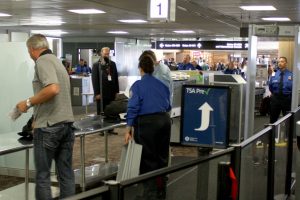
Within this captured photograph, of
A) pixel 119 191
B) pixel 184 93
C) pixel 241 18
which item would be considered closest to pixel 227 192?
pixel 119 191

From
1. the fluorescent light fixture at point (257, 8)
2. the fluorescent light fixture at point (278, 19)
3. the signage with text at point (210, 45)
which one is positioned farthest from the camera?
the signage with text at point (210, 45)

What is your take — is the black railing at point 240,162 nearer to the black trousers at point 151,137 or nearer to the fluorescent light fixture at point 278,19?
the black trousers at point 151,137

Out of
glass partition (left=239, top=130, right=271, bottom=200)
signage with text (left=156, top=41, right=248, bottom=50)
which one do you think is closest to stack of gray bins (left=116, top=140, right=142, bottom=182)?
glass partition (left=239, top=130, right=271, bottom=200)

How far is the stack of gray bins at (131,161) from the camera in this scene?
15.1 feet

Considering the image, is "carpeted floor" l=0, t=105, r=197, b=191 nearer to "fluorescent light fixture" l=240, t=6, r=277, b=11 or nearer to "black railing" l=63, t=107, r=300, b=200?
"black railing" l=63, t=107, r=300, b=200

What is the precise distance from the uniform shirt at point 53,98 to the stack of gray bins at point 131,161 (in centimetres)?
77

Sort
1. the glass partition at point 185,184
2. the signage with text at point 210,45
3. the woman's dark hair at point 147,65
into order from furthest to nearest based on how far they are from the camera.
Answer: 1. the signage with text at point 210,45
2. the woman's dark hair at point 147,65
3. the glass partition at point 185,184

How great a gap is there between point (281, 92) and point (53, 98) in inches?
242

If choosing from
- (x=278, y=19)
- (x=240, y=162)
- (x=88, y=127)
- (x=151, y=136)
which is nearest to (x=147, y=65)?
(x=151, y=136)

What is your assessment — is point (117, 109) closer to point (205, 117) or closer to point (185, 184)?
point (205, 117)

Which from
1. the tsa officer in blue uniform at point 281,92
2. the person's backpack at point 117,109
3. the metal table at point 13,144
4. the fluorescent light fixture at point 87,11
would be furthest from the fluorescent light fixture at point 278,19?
the metal table at point 13,144

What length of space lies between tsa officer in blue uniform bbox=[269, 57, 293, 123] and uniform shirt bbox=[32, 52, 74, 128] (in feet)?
18.9

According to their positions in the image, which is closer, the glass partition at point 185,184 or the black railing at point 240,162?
the black railing at point 240,162

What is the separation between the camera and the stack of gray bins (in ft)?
15.1
